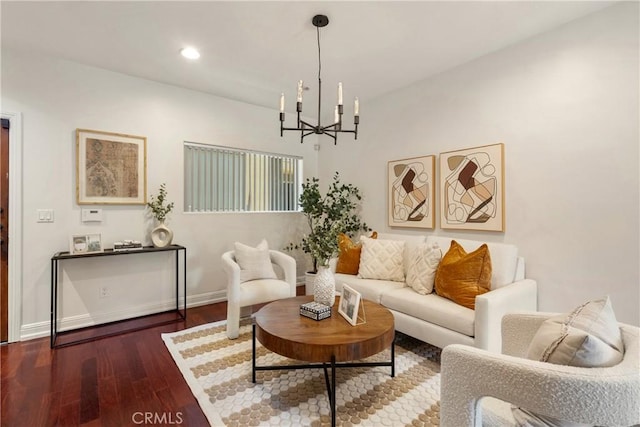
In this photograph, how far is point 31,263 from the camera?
278cm

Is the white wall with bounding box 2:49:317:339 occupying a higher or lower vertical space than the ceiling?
lower

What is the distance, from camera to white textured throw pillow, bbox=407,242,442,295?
8.63ft

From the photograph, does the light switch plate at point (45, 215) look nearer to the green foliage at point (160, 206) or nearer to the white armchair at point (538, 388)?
the green foliage at point (160, 206)

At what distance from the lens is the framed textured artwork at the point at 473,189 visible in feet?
9.13

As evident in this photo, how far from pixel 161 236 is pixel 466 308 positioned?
3.17m

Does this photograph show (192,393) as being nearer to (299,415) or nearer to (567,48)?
(299,415)

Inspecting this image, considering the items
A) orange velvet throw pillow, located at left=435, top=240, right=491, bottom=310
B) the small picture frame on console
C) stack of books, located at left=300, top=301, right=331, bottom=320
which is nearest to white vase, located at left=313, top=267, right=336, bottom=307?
stack of books, located at left=300, top=301, right=331, bottom=320

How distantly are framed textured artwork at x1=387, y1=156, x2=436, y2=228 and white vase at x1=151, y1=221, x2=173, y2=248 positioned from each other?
2664 mm

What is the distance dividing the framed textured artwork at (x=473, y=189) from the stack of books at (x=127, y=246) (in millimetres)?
3290

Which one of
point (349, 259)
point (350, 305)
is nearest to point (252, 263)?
point (349, 259)

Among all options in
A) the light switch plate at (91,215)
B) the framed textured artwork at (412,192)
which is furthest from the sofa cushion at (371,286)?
the light switch plate at (91,215)

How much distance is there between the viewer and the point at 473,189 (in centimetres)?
295

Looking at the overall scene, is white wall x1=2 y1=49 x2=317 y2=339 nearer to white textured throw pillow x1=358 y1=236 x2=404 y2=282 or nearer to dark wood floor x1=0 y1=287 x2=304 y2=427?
dark wood floor x1=0 y1=287 x2=304 y2=427

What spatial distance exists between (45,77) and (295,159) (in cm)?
299
